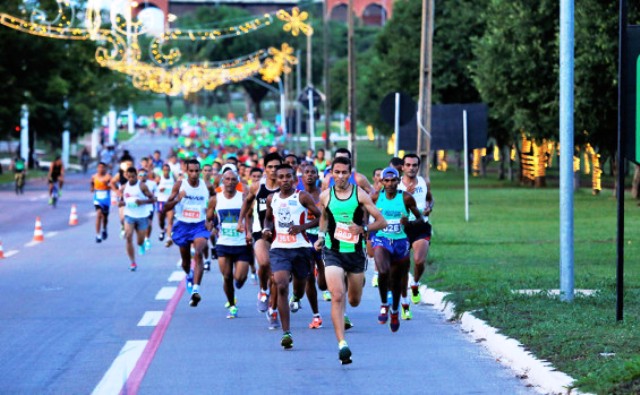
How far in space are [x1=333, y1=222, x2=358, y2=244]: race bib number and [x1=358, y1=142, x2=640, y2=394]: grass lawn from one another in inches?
63.6

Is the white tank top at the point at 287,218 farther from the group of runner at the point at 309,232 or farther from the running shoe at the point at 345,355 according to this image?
the running shoe at the point at 345,355

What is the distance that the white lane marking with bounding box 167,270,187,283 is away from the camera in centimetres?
2119

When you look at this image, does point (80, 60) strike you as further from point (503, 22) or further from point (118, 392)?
point (118, 392)

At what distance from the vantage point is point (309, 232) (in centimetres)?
1588

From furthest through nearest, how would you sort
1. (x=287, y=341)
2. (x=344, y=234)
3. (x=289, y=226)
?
(x=289, y=226) → (x=287, y=341) → (x=344, y=234)

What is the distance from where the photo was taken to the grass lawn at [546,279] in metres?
11.7

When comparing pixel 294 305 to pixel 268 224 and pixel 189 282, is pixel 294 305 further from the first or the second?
pixel 268 224

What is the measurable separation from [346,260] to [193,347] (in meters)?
1.58

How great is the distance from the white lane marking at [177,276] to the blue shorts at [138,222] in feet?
5.63

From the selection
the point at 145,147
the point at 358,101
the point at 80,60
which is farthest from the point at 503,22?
the point at 145,147

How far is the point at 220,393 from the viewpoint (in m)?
10.9

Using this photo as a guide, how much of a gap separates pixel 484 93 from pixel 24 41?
2529 centimetres

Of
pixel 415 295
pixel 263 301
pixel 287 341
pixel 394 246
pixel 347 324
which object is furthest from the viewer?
pixel 415 295

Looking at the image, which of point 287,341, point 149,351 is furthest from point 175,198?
point 287,341
